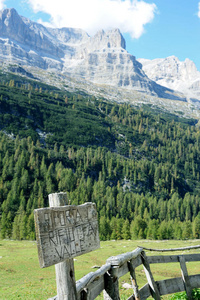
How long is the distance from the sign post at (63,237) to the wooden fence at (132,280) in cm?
54

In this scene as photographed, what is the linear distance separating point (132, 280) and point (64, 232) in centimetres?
391

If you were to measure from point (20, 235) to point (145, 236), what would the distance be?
46.4m

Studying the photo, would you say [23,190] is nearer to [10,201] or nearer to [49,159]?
[10,201]

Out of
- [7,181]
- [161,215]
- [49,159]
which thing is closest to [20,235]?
[7,181]

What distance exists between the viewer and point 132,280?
7445 millimetres

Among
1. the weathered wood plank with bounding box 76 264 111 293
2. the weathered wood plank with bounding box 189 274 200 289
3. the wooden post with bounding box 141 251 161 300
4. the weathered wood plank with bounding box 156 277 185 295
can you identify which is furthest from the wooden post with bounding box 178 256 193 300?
the weathered wood plank with bounding box 76 264 111 293

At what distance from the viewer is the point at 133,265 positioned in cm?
768

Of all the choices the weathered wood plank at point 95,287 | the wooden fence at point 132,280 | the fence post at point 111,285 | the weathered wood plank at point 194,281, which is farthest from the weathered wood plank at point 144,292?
the weathered wood plank at point 95,287

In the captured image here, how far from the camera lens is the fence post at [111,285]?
5.99 m

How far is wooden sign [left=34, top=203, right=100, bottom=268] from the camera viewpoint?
4.44 metres

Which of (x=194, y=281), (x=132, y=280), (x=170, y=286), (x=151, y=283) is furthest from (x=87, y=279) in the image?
(x=194, y=281)

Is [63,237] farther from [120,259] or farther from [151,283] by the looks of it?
[151,283]

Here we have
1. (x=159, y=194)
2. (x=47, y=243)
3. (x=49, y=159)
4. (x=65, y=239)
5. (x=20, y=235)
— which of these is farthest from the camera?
(x=159, y=194)

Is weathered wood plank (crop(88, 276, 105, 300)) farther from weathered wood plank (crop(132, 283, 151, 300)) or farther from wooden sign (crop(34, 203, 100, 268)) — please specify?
weathered wood plank (crop(132, 283, 151, 300))
